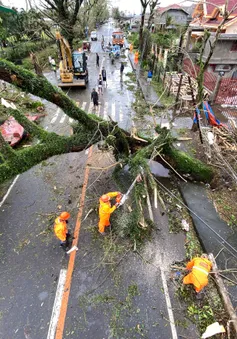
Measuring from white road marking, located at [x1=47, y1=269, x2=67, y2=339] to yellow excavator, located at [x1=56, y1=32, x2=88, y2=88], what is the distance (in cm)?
1430

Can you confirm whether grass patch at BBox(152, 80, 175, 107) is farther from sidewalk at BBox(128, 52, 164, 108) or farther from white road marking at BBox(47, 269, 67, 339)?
white road marking at BBox(47, 269, 67, 339)

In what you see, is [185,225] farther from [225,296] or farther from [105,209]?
[105,209]

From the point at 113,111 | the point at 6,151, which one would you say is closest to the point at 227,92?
the point at 113,111

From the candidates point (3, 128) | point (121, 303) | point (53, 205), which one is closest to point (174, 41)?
point (3, 128)

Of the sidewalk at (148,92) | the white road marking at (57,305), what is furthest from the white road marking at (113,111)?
the white road marking at (57,305)

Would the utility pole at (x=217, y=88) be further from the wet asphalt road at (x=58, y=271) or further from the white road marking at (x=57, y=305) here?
the white road marking at (x=57, y=305)

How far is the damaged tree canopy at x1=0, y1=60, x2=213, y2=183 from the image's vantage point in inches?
195

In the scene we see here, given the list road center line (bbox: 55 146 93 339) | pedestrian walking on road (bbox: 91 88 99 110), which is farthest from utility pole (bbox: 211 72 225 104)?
road center line (bbox: 55 146 93 339)

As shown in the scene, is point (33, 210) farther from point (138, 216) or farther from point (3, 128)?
point (3, 128)

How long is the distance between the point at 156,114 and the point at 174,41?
1272cm

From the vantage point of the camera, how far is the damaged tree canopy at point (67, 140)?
4953 millimetres

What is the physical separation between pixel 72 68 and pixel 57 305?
52.4 feet

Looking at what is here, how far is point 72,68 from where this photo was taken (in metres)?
15.9

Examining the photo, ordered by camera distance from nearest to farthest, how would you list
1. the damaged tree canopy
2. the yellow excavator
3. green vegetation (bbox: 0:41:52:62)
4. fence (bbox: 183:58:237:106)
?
the damaged tree canopy, fence (bbox: 183:58:237:106), the yellow excavator, green vegetation (bbox: 0:41:52:62)
